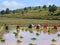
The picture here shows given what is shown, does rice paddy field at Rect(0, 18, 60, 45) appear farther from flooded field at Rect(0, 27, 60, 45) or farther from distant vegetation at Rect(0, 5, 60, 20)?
distant vegetation at Rect(0, 5, 60, 20)

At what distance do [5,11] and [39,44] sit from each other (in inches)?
4965

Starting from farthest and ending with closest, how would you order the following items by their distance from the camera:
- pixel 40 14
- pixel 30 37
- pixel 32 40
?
pixel 40 14 < pixel 30 37 < pixel 32 40

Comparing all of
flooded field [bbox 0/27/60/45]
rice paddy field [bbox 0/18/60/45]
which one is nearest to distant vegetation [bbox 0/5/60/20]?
rice paddy field [bbox 0/18/60/45]

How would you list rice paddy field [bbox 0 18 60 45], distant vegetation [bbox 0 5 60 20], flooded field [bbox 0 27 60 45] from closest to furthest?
flooded field [bbox 0 27 60 45] → rice paddy field [bbox 0 18 60 45] → distant vegetation [bbox 0 5 60 20]

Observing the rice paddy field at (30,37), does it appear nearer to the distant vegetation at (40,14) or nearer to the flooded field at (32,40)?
the flooded field at (32,40)

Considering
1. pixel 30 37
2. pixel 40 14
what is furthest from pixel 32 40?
pixel 40 14

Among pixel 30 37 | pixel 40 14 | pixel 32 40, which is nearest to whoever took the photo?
pixel 32 40

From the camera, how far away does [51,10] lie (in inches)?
4609

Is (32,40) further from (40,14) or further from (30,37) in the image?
(40,14)

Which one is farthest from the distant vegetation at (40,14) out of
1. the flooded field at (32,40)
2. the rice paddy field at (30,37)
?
the flooded field at (32,40)

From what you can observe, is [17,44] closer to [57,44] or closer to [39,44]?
[39,44]

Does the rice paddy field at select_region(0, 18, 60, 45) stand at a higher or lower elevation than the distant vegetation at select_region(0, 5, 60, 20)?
higher

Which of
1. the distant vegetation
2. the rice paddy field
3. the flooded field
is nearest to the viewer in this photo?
the flooded field

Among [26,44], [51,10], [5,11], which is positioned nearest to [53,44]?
[26,44]
